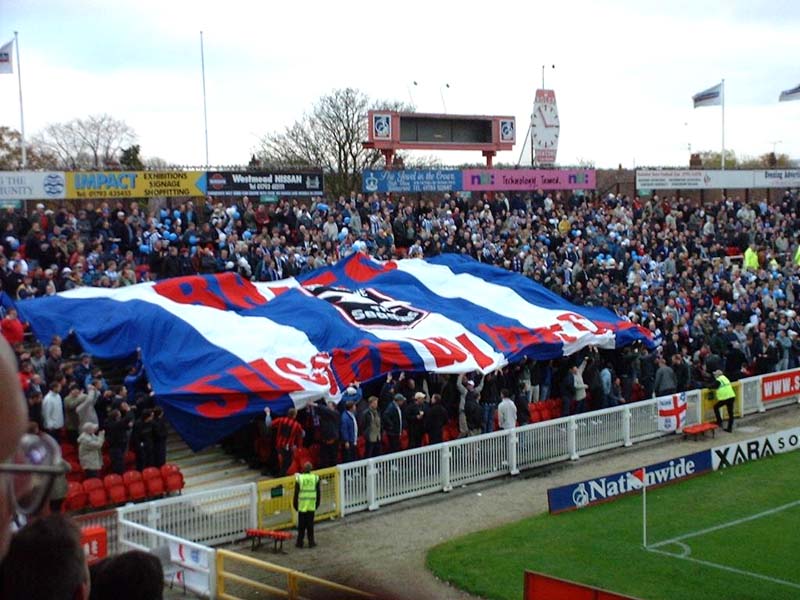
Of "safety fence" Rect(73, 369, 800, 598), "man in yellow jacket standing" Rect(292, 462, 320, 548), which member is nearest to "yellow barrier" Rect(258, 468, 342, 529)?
"safety fence" Rect(73, 369, 800, 598)

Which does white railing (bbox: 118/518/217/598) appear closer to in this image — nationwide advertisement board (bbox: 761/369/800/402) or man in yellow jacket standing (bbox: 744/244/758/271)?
nationwide advertisement board (bbox: 761/369/800/402)

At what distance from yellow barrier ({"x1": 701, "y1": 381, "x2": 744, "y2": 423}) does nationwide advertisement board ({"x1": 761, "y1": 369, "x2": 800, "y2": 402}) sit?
1181mm

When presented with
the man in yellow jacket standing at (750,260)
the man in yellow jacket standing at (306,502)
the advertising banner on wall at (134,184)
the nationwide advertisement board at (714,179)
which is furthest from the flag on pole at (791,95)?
the man in yellow jacket standing at (306,502)

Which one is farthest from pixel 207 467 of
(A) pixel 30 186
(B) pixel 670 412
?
(A) pixel 30 186

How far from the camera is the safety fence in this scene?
43.9 feet

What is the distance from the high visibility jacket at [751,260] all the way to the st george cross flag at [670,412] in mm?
12857

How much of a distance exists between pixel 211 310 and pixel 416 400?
424 centimetres

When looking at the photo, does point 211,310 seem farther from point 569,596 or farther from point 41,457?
point 41,457

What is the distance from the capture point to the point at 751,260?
113 feet

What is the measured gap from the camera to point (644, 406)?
22.4 metres

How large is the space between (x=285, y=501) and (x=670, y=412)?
33.9 ft

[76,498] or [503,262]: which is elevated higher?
[503,262]

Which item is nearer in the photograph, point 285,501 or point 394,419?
point 285,501

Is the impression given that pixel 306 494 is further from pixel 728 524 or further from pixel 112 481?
pixel 728 524
